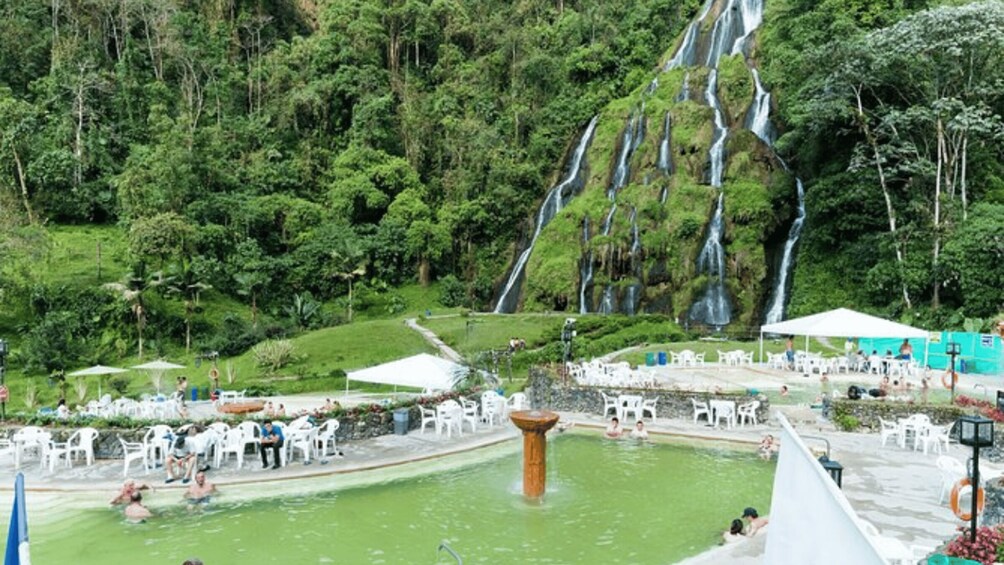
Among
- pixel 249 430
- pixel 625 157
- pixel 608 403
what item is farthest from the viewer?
pixel 625 157

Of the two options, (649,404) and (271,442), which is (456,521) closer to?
(271,442)

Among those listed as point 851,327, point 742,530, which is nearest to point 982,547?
point 742,530

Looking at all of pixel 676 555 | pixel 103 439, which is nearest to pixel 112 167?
pixel 103 439

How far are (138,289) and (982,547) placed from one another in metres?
35.8

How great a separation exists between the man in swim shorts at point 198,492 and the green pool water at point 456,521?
21 centimetres

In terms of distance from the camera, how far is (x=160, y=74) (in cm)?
5516

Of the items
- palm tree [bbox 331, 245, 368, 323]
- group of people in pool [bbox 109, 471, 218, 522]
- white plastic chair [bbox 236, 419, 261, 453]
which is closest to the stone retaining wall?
white plastic chair [bbox 236, 419, 261, 453]

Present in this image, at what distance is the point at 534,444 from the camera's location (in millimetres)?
12375

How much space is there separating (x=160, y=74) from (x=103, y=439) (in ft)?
157

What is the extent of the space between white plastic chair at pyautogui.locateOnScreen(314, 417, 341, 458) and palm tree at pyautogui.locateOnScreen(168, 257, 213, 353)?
75.7 feet

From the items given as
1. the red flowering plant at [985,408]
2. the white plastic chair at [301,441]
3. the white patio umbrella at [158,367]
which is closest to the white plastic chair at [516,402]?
the white plastic chair at [301,441]

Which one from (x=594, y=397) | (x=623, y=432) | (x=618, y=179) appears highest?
(x=618, y=179)

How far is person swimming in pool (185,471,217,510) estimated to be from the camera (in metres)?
12.7

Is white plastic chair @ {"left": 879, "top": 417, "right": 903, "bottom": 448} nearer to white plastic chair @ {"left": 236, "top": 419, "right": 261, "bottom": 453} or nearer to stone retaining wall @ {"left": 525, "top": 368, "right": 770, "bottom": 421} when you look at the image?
stone retaining wall @ {"left": 525, "top": 368, "right": 770, "bottom": 421}
